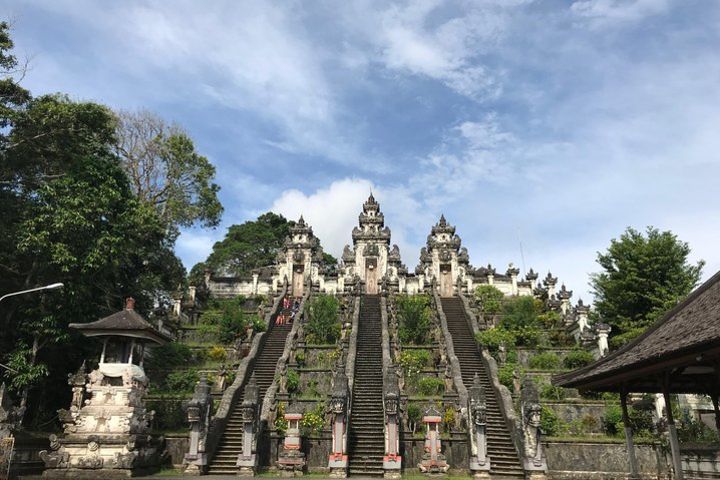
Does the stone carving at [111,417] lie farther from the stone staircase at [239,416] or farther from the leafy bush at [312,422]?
the leafy bush at [312,422]

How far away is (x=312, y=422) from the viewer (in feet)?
54.7

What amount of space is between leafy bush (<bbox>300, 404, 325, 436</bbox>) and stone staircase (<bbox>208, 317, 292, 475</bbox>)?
5.00ft

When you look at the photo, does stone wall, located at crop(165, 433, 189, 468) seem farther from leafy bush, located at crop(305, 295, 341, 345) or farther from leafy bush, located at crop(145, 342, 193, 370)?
leafy bush, located at crop(305, 295, 341, 345)

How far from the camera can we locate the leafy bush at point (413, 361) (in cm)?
2050

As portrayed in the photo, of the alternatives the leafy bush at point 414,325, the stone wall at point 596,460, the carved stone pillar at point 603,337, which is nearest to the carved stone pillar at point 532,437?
the stone wall at point 596,460

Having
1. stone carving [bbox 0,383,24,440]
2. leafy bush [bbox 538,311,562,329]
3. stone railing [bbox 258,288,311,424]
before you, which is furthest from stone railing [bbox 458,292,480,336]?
stone carving [bbox 0,383,24,440]

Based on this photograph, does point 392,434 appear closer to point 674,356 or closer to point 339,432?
point 339,432

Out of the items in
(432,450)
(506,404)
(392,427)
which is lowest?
(432,450)

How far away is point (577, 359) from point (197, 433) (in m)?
15.5

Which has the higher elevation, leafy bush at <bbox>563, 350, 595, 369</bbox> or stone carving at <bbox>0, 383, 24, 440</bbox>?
leafy bush at <bbox>563, 350, 595, 369</bbox>

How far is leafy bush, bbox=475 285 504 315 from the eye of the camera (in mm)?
30516

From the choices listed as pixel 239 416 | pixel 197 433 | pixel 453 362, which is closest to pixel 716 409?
pixel 453 362

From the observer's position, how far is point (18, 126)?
722 inches

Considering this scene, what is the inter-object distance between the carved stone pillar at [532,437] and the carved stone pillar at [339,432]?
5.22 m
